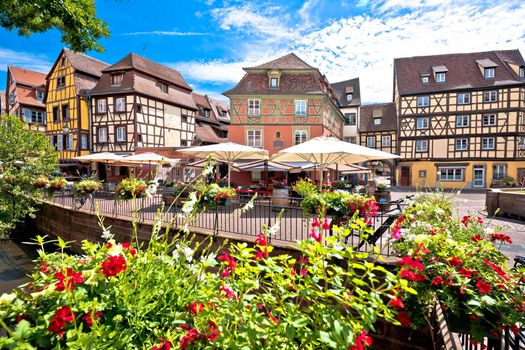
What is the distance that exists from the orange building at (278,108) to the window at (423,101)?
46.0ft

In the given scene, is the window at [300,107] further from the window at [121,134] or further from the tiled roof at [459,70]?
the window at [121,134]

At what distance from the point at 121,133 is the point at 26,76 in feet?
76.4

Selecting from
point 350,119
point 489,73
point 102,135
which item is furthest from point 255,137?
point 489,73

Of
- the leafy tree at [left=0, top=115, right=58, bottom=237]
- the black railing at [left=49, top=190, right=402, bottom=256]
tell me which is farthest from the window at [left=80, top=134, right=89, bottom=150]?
the black railing at [left=49, top=190, right=402, bottom=256]

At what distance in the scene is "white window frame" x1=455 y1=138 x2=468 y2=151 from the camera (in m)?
28.4

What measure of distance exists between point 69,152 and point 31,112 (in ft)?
40.2

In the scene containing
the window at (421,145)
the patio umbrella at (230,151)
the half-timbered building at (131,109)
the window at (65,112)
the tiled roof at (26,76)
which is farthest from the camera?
the tiled roof at (26,76)

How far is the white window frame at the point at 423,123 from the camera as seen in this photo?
29.7 meters

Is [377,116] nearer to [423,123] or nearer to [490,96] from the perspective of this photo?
[423,123]

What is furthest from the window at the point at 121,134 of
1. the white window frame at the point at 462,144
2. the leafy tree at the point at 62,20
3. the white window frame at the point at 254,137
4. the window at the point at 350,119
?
the white window frame at the point at 462,144

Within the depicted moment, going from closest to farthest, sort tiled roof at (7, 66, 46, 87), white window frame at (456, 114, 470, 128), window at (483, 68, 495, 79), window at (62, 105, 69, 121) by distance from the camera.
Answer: window at (62, 105, 69, 121), window at (483, 68, 495, 79), white window frame at (456, 114, 470, 128), tiled roof at (7, 66, 46, 87)

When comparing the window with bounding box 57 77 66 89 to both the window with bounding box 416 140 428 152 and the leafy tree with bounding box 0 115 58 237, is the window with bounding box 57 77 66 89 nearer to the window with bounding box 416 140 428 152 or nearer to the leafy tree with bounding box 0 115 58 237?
the leafy tree with bounding box 0 115 58 237

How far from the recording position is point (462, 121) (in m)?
28.4

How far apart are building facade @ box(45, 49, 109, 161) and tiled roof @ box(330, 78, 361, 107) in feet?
97.0
